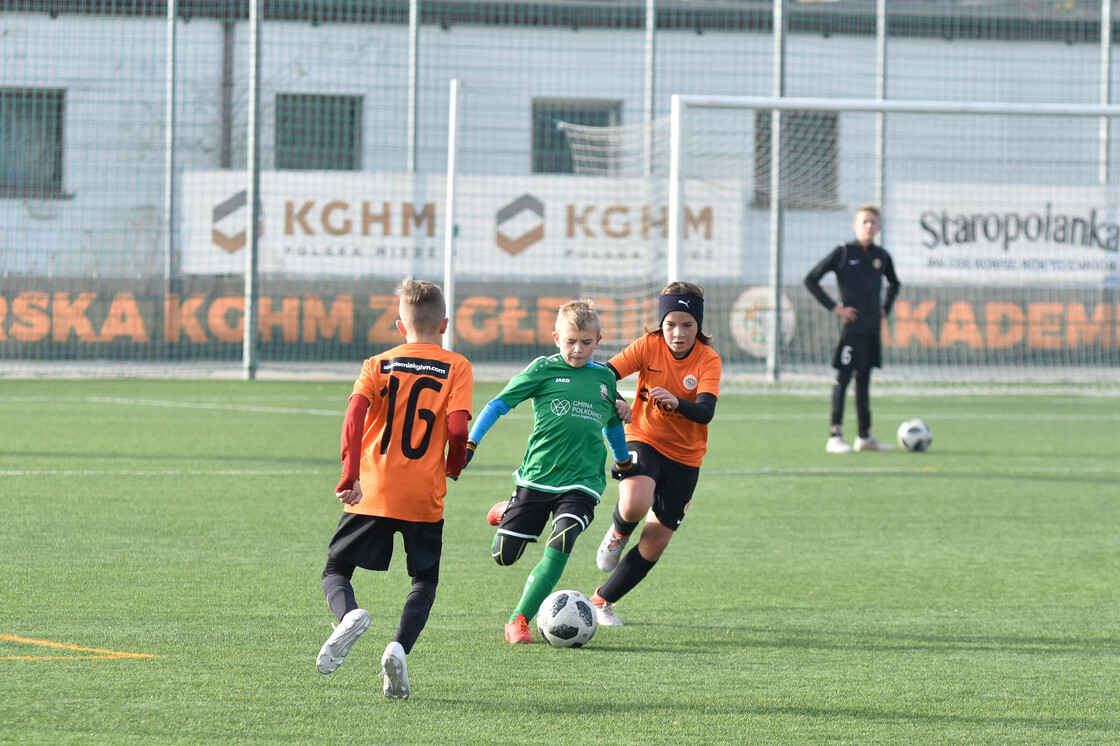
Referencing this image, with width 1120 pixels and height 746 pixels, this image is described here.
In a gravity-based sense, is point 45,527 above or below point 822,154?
below

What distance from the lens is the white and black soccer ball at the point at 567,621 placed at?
468 centimetres

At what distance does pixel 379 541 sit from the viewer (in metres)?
4.20

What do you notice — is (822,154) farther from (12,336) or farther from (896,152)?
(12,336)

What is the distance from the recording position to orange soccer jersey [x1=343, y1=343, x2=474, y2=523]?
414cm

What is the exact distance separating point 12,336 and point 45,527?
11.1m

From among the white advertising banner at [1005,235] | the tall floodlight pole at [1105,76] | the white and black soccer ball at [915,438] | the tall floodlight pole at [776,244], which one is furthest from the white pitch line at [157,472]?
the tall floodlight pole at [1105,76]

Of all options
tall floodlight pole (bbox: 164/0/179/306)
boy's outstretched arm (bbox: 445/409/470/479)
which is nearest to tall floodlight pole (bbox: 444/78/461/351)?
tall floodlight pole (bbox: 164/0/179/306)

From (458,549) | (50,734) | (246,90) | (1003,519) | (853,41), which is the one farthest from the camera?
(853,41)

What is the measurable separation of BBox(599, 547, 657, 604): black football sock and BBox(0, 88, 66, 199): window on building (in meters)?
14.3

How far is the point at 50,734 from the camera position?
3.50m

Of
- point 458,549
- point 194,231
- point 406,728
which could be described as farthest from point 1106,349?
point 406,728

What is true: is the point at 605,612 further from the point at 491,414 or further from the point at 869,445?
the point at 869,445

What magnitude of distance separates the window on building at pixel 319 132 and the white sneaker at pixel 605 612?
13206mm

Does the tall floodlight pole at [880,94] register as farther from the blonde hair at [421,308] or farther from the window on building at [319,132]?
the blonde hair at [421,308]
